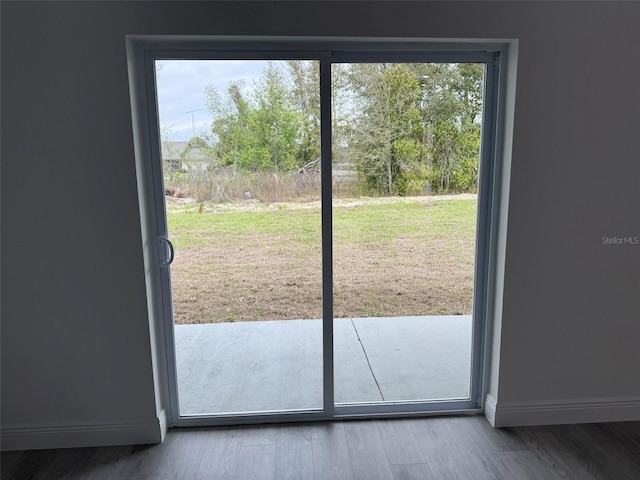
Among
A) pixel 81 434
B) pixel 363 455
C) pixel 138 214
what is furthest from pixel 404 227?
pixel 81 434

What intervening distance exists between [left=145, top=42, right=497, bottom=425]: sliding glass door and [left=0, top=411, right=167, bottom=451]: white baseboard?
0.60ft

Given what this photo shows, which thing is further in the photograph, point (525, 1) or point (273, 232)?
point (273, 232)

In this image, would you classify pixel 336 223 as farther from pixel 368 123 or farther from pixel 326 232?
pixel 368 123

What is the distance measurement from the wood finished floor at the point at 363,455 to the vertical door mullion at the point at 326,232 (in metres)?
0.27

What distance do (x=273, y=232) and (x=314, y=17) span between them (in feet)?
3.47

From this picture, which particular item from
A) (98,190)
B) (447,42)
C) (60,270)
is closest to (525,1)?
(447,42)

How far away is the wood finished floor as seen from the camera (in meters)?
1.95

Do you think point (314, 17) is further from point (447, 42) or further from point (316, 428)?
point (316, 428)

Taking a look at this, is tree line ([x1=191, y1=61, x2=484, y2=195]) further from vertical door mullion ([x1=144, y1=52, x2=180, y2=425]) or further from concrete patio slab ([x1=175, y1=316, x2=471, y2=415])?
concrete patio slab ([x1=175, y1=316, x2=471, y2=415])

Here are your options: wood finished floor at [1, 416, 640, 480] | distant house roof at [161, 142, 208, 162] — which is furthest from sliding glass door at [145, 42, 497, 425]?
wood finished floor at [1, 416, 640, 480]

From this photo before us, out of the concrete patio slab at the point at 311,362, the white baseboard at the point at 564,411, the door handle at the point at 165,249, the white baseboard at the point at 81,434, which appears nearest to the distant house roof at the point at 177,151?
the door handle at the point at 165,249

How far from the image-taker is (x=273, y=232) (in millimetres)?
2182

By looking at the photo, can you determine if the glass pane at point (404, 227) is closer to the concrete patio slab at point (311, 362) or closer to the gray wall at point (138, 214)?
the concrete patio slab at point (311, 362)

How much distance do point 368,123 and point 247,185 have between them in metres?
0.72
